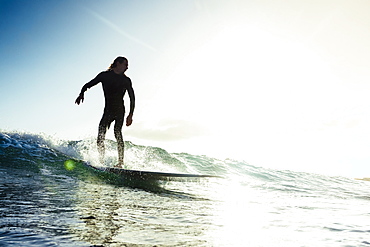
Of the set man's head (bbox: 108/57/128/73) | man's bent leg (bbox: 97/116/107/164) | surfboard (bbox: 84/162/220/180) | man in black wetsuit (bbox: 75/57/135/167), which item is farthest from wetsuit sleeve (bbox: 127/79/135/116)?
surfboard (bbox: 84/162/220/180)

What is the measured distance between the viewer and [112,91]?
21.7ft

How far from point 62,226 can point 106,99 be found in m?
5.10

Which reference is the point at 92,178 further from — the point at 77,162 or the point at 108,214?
the point at 108,214

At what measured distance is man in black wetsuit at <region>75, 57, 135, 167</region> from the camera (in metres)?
6.58

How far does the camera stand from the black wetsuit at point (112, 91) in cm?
659

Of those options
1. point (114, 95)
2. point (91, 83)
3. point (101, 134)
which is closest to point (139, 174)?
point (101, 134)

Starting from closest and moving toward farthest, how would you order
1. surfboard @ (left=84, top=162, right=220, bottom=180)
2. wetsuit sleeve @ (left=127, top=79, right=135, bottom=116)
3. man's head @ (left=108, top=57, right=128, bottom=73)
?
surfboard @ (left=84, top=162, right=220, bottom=180) < man's head @ (left=108, top=57, right=128, bottom=73) < wetsuit sleeve @ (left=127, top=79, right=135, bottom=116)

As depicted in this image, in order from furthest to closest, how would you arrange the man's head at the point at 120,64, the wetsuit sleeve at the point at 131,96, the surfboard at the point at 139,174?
the wetsuit sleeve at the point at 131,96 < the man's head at the point at 120,64 < the surfboard at the point at 139,174

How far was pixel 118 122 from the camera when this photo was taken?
6.77 m

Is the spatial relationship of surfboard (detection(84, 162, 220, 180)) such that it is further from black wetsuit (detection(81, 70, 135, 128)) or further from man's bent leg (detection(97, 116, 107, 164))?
black wetsuit (detection(81, 70, 135, 128))

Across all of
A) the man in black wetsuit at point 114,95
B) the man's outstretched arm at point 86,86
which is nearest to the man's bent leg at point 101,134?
the man in black wetsuit at point 114,95

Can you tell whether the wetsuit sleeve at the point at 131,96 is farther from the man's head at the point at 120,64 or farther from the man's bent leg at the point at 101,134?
the man's bent leg at the point at 101,134

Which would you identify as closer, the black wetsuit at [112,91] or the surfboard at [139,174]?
the surfboard at [139,174]

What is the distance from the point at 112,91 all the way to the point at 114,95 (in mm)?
103
